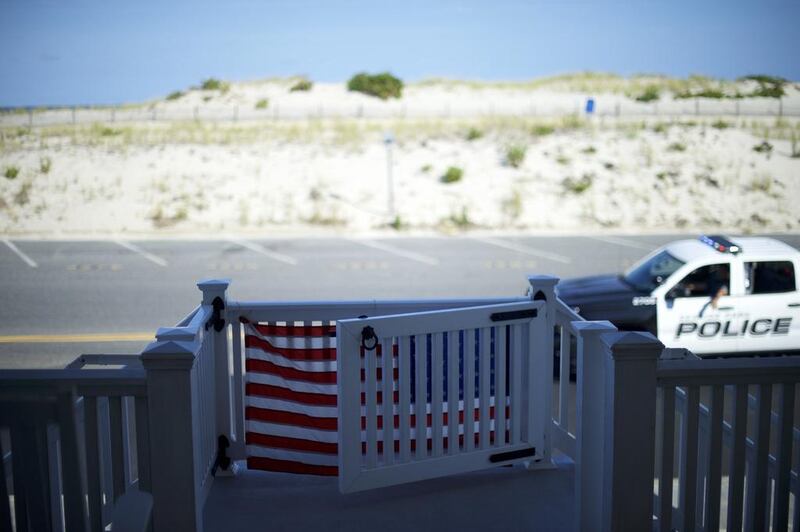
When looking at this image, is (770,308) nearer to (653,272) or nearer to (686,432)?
(653,272)

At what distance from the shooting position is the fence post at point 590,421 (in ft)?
14.7

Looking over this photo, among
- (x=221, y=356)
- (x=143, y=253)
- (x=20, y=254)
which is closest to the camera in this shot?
(x=221, y=356)

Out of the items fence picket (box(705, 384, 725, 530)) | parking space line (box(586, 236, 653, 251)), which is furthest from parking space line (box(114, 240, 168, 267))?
fence picket (box(705, 384, 725, 530))

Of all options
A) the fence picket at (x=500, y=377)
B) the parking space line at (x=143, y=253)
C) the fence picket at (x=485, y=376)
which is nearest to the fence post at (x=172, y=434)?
the fence picket at (x=485, y=376)

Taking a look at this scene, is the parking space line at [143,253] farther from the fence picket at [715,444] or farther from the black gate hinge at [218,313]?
the fence picket at [715,444]

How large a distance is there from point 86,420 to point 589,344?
8.05 ft

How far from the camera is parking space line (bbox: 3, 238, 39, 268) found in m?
19.6

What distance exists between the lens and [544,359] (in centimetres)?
560

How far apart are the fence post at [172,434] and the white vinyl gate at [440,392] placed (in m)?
1.23

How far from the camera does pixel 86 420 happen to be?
3.62 metres

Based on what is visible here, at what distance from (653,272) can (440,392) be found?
19.9ft

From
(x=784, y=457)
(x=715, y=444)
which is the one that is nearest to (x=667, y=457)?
(x=715, y=444)

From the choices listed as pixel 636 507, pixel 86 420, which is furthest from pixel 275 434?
pixel 636 507

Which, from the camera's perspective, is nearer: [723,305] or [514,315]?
[514,315]
